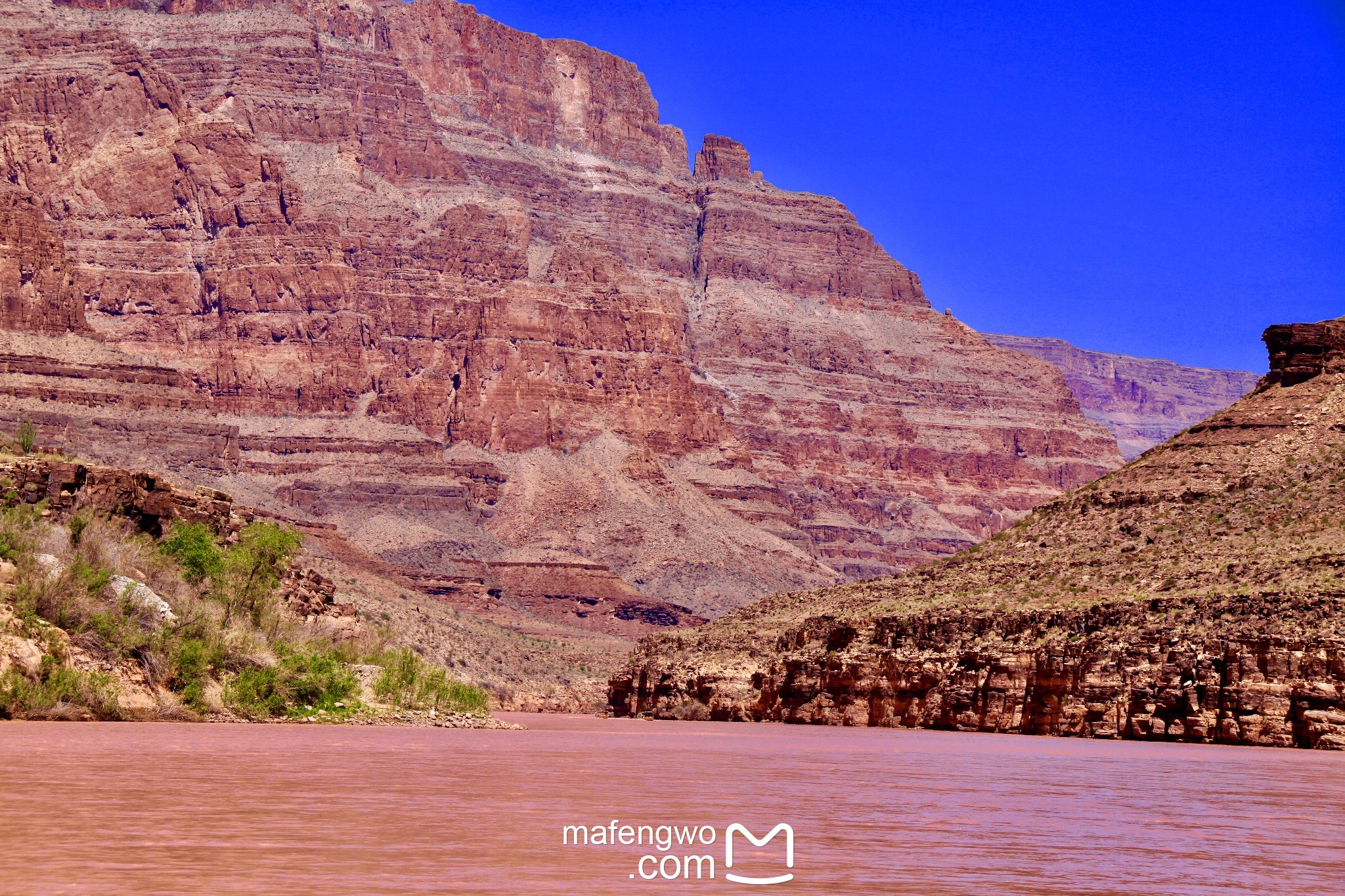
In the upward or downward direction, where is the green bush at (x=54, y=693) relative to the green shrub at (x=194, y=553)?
downward

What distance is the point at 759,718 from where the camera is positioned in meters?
75.9

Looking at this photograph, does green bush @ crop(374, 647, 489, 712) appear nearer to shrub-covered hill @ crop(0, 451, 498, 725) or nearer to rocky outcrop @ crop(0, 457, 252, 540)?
shrub-covered hill @ crop(0, 451, 498, 725)

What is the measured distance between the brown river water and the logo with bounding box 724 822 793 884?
0.37ft

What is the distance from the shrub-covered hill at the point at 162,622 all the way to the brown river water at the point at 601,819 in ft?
6.44

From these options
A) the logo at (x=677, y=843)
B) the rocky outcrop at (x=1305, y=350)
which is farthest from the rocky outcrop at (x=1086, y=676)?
the logo at (x=677, y=843)

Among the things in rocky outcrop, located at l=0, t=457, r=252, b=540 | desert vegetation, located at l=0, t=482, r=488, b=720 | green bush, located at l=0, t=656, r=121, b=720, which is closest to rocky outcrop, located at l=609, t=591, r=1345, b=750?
desert vegetation, located at l=0, t=482, r=488, b=720

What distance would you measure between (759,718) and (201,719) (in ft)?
113

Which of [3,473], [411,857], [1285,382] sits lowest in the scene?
[411,857]

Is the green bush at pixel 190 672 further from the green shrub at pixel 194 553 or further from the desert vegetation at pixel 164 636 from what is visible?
the green shrub at pixel 194 553

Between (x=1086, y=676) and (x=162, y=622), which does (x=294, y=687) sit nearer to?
(x=162, y=622)

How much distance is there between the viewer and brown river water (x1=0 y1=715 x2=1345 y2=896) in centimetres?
1955

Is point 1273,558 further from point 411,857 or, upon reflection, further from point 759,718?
point 411,857

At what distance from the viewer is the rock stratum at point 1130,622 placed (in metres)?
56.2

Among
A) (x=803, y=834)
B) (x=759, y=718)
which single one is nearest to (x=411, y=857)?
(x=803, y=834)
